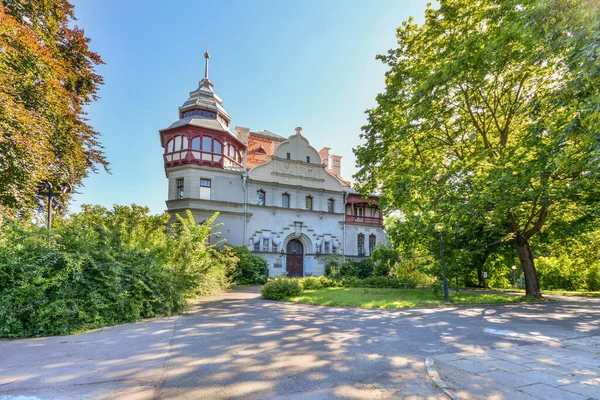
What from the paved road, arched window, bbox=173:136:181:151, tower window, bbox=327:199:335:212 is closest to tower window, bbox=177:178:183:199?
arched window, bbox=173:136:181:151

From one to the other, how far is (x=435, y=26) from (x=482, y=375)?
555 inches

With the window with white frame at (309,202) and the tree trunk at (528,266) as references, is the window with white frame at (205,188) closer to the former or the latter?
the window with white frame at (309,202)

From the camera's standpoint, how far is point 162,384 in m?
4.06

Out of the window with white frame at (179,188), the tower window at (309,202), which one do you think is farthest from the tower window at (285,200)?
the window with white frame at (179,188)

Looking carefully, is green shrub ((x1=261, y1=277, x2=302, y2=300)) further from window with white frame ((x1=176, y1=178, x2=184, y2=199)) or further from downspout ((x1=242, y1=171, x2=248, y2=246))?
window with white frame ((x1=176, y1=178, x2=184, y2=199))

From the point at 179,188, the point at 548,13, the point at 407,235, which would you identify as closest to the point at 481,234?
the point at 407,235

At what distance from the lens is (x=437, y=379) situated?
412cm

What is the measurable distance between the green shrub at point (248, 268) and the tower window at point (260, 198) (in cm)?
469

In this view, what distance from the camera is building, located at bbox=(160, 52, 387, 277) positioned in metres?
25.4

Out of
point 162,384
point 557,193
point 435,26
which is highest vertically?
point 435,26

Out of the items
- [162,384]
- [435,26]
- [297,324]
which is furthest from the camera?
[435,26]

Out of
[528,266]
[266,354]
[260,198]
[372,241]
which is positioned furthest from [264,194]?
[266,354]

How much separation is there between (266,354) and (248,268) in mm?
17991

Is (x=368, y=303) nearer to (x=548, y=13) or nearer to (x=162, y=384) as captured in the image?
(x=162, y=384)
